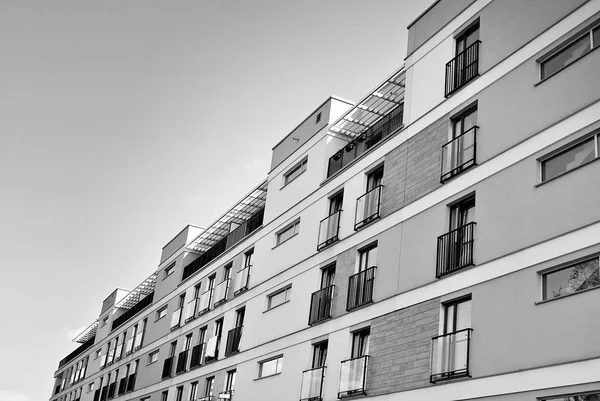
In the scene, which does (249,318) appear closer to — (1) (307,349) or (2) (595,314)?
(1) (307,349)

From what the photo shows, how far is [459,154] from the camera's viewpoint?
19.0 meters

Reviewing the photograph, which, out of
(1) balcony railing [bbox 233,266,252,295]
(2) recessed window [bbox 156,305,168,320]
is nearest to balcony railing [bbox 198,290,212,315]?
(1) balcony railing [bbox 233,266,252,295]

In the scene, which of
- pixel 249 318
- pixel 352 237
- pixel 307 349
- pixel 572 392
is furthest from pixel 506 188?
pixel 249 318

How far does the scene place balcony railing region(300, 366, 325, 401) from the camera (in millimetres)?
21984

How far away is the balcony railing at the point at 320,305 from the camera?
23234 millimetres

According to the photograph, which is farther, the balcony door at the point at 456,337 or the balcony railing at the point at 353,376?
the balcony railing at the point at 353,376

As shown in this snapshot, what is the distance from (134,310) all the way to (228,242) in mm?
15235

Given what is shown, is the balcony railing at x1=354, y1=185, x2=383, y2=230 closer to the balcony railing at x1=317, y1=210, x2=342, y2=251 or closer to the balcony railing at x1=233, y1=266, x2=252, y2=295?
the balcony railing at x1=317, y1=210, x2=342, y2=251

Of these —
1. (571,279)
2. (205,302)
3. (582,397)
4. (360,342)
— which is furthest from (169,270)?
(582,397)

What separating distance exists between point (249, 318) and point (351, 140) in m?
8.04

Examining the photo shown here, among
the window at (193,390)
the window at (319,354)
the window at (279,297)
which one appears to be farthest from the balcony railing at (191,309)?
the window at (319,354)

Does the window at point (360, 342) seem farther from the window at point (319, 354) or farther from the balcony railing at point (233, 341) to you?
the balcony railing at point (233, 341)

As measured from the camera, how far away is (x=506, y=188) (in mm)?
16875

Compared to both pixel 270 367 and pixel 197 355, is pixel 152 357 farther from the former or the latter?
pixel 270 367
